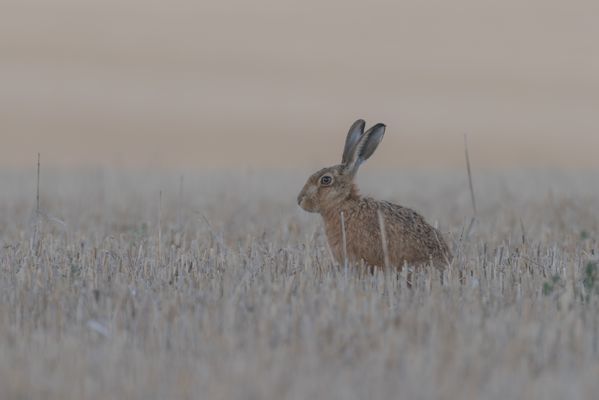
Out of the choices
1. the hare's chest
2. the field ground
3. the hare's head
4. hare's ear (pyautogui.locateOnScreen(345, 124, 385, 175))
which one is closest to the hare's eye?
the hare's head

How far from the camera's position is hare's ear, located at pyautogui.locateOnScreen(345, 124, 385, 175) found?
6.68m

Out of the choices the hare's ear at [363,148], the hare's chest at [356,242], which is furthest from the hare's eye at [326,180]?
the hare's chest at [356,242]

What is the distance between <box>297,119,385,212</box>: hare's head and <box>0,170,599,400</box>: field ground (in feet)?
1.35

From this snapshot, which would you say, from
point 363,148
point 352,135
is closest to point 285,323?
point 363,148

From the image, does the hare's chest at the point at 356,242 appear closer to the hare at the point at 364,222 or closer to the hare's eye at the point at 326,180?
the hare at the point at 364,222

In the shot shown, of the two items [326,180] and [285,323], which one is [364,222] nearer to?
[326,180]

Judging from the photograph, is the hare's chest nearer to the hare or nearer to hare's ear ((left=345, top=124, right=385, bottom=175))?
the hare

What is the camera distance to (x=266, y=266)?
614 centimetres

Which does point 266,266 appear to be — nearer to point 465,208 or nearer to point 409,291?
point 409,291

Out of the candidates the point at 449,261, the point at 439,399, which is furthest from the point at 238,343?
the point at 449,261

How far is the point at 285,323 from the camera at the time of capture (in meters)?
4.39

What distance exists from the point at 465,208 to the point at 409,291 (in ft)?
22.3

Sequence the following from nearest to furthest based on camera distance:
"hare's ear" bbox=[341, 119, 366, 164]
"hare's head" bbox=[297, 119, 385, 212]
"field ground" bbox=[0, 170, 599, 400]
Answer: "field ground" bbox=[0, 170, 599, 400] → "hare's head" bbox=[297, 119, 385, 212] → "hare's ear" bbox=[341, 119, 366, 164]

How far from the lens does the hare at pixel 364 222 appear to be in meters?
6.20
